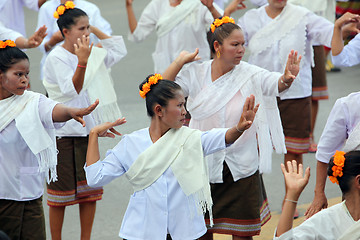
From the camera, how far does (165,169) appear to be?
332cm

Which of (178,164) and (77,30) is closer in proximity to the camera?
(178,164)

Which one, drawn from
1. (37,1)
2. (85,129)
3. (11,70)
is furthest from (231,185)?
(37,1)

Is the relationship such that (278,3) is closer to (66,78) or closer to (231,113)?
(231,113)

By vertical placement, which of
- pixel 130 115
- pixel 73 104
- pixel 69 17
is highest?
pixel 69 17

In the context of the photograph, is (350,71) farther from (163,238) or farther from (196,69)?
(163,238)

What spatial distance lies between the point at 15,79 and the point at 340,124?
1787 millimetres

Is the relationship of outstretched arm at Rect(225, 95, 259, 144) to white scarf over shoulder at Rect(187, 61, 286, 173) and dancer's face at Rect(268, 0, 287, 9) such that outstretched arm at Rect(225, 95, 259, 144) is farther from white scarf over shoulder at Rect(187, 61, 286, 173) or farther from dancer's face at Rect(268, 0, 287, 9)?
dancer's face at Rect(268, 0, 287, 9)

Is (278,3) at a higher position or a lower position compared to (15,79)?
lower

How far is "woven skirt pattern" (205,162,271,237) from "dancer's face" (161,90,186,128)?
0.85 metres

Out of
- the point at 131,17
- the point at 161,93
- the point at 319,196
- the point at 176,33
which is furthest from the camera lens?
the point at 176,33

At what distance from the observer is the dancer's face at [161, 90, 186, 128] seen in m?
3.38

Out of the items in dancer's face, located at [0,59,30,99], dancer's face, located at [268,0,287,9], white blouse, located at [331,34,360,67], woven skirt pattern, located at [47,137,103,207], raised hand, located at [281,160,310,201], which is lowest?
woven skirt pattern, located at [47,137,103,207]

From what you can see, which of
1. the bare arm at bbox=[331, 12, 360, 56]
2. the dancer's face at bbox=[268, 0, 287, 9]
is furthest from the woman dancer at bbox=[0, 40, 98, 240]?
the dancer's face at bbox=[268, 0, 287, 9]

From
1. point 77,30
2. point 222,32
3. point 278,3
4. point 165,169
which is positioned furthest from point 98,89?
point 278,3
